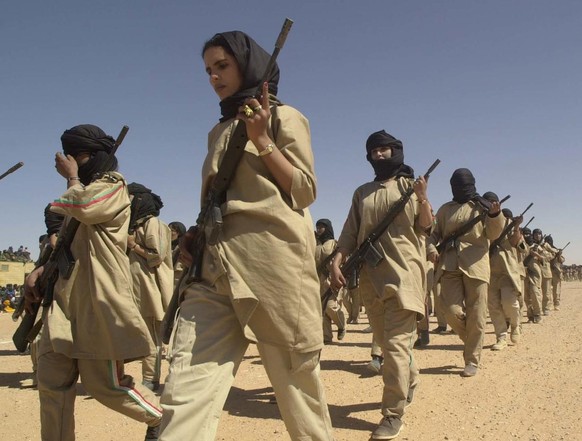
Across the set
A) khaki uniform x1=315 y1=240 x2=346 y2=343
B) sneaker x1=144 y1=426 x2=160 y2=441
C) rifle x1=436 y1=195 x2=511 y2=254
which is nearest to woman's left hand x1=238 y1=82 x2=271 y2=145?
sneaker x1=144 y1=426 x2=160 y2=441

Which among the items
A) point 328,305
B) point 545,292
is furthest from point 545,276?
point 328,305

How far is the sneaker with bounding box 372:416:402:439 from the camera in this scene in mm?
3842

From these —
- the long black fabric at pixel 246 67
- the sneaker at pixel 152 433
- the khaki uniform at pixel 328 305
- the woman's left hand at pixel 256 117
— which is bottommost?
the sneaker at pixel 152 433

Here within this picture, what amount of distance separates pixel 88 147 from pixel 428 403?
366 cm

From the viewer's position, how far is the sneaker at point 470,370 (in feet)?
19.5

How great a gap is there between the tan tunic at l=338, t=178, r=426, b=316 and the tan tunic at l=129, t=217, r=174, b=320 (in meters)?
2.19

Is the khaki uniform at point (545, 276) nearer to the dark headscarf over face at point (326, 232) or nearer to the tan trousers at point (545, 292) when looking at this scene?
the tan trousers at point (545, 292)

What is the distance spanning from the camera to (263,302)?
2092mm

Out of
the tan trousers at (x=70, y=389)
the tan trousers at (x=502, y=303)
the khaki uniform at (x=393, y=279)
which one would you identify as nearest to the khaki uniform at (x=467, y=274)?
the khaki uniform at (x=393, y=279)

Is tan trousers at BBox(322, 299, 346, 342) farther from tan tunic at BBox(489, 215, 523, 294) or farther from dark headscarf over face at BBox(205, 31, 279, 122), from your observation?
dark headscarf over face at BBox(205, 31, 279, 122)

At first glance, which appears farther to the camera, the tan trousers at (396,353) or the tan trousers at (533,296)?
Answer: the tan trousers at (533,296)

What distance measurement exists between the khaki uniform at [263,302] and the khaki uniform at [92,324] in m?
1.06

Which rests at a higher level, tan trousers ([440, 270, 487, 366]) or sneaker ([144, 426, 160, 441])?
tan trousers ([440, 270, 487, 366])

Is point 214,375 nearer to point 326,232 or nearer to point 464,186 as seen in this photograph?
point 464,186
